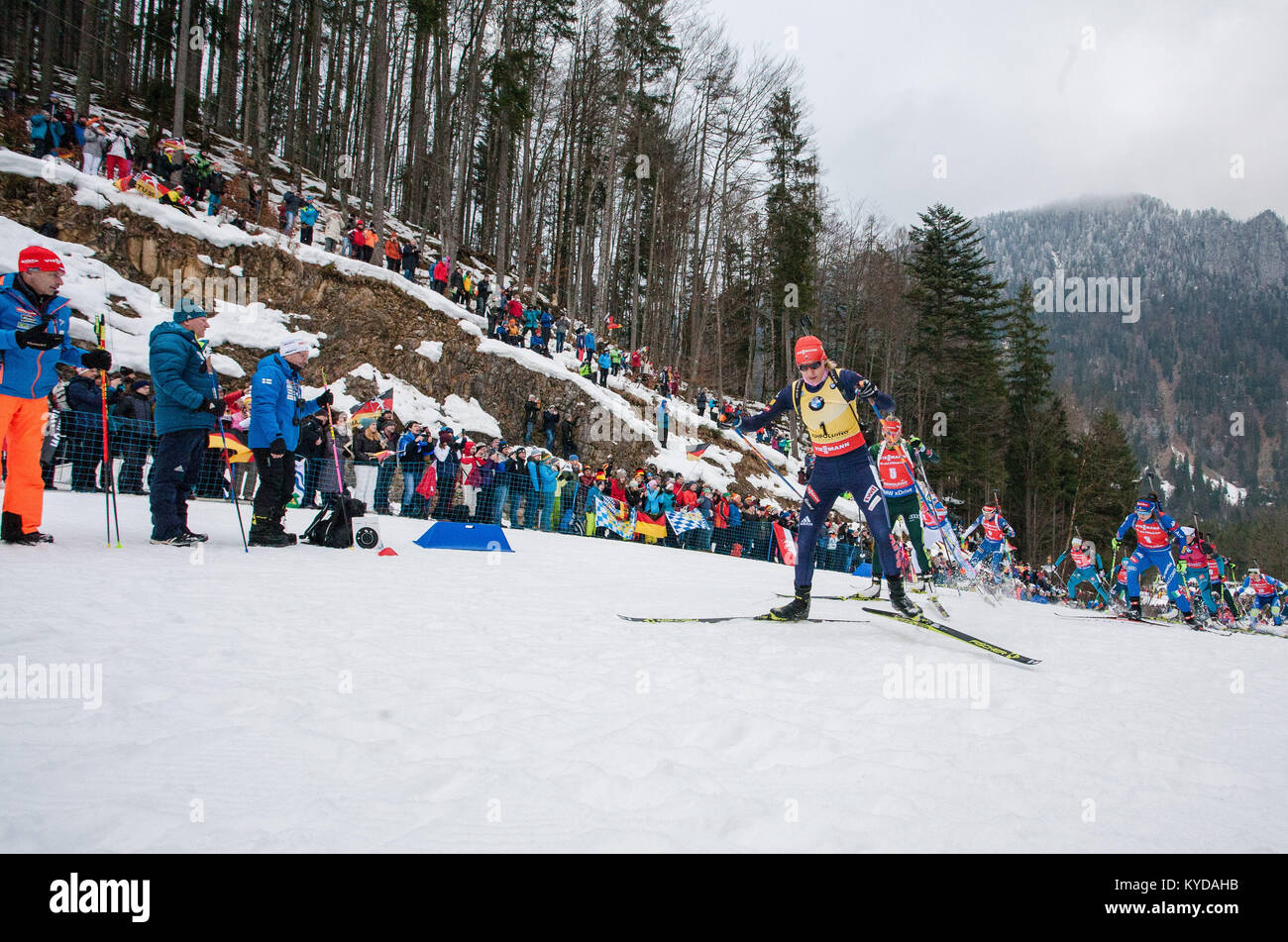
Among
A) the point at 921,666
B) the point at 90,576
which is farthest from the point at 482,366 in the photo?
the point at 921,666

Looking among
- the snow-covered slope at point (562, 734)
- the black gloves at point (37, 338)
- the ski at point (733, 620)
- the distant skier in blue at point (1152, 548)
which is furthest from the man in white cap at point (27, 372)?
the distant skier in blue at point (1152, 548)

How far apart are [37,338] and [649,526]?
1144cm

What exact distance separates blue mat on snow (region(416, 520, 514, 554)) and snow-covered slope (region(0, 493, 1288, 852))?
349 cm

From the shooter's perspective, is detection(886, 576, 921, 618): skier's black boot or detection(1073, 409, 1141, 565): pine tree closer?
detection(886, 576, 921, 618): skier's black boot

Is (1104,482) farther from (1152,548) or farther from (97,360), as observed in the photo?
(97,360)

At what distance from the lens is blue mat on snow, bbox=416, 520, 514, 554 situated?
889 cm

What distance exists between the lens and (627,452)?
71.6 feet

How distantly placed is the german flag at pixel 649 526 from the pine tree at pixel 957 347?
78.5 ft

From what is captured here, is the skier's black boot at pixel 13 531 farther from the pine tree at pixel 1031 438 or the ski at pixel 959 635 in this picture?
the pine tree at pixel 1031 438

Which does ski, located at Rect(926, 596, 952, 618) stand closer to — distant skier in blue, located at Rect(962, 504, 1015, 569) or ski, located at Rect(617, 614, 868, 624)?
ski, located at Rect(617, 614, 868, 624)

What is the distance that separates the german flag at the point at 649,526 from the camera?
50.9 ft

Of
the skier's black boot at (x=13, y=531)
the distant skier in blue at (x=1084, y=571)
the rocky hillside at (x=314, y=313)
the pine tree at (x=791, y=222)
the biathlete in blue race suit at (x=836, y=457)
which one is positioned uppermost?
the pine tree at (x=791, y=222)

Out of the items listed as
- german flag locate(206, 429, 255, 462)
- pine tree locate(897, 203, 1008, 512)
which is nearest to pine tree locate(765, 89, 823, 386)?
pine tree locate(897, 203, 1008, 512)
